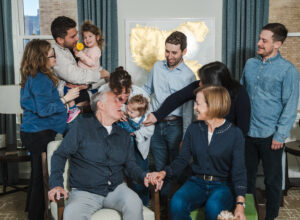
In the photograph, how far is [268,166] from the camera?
274cm

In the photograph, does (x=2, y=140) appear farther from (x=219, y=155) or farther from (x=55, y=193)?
(x=219, y=155)

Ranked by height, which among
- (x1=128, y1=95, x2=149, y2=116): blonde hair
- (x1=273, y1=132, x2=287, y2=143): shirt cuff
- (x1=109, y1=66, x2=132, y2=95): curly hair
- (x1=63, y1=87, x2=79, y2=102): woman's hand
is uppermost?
(x1=109, y1=66, x2=132, y2=95): curly hair

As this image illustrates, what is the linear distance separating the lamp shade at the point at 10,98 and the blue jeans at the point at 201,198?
2187mm

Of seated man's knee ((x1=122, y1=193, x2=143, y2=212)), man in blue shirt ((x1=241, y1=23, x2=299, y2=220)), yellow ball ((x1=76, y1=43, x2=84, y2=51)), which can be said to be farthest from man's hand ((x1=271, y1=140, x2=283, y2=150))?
yellow ball ((x1=76, y1=43, x2=84, y2=51))

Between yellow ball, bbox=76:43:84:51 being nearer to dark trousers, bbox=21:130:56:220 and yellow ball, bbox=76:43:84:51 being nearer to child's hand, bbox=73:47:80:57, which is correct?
child's hand, bbox=73:47:80:57

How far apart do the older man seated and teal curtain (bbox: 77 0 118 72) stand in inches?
68.4

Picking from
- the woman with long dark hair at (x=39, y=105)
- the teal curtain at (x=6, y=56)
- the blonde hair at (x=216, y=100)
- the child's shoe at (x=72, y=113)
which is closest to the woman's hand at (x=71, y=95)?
the woman with long dark hair at (x=39, y=105)

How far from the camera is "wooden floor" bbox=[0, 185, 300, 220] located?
3186mm

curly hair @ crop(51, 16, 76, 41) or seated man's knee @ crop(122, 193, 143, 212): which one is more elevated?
curly hair @ crop(51, 16, 76, 41)

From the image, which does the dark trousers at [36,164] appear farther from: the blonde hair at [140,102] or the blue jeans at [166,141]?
the blue jeans at [166,141]

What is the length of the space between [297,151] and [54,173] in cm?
255

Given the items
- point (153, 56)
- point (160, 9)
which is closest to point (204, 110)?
point (153, 56)

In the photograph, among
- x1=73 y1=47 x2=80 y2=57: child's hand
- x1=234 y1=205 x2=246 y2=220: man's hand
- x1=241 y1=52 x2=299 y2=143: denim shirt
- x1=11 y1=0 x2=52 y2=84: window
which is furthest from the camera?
x1=11 y1=0 x2=52 y2=84: window

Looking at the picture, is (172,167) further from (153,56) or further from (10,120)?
(10,120)
